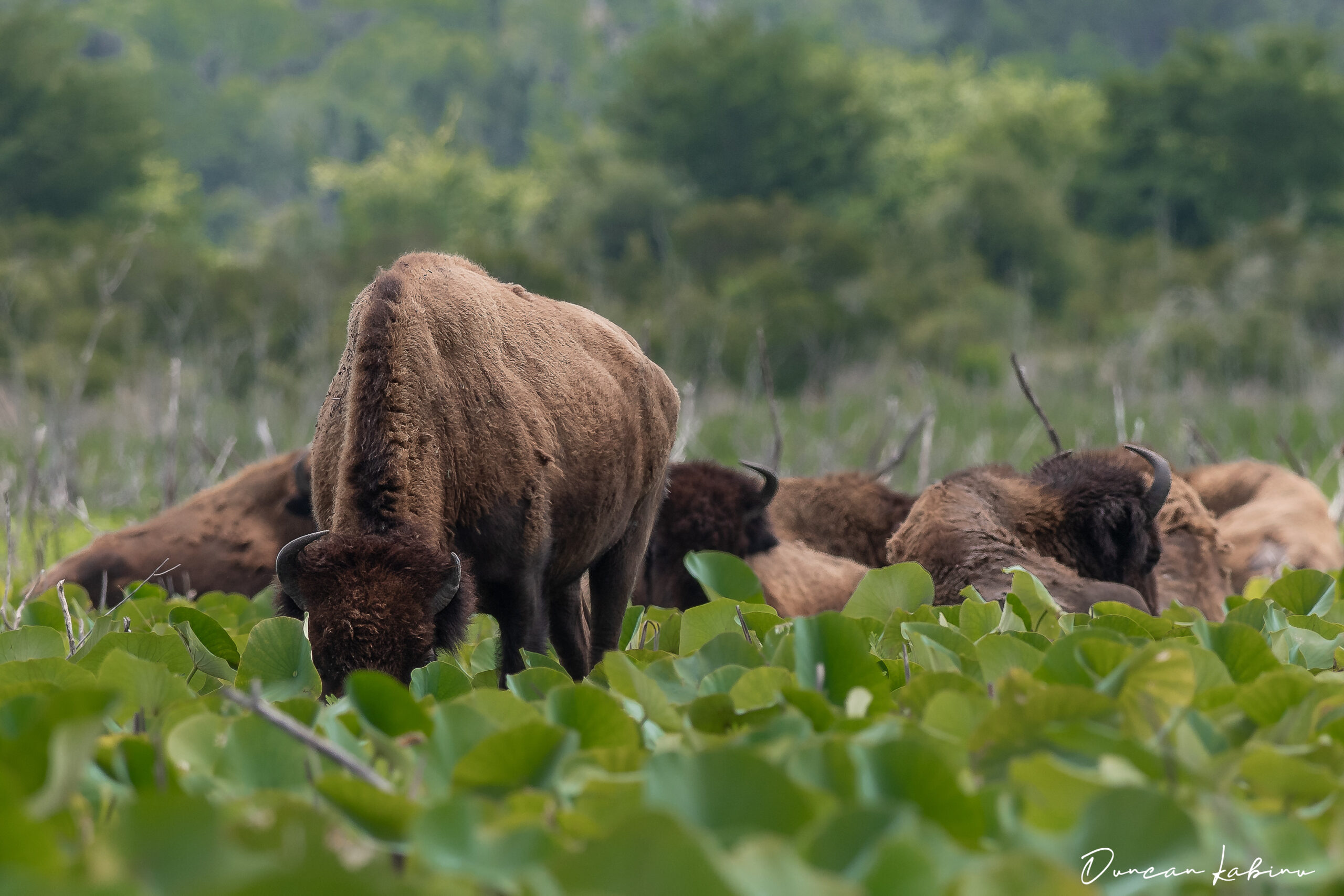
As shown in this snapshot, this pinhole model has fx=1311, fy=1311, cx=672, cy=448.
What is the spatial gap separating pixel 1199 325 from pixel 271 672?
28.5 meters

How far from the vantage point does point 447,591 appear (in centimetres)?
400

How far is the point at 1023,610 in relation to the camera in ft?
14.2

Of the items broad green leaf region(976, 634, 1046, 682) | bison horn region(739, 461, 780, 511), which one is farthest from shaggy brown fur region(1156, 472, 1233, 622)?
broad green leaf region(976, 634, 1046, 682)

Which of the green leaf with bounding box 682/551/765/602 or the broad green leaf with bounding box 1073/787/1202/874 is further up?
the broad green leaf with bounding box 1073/787/1202/874

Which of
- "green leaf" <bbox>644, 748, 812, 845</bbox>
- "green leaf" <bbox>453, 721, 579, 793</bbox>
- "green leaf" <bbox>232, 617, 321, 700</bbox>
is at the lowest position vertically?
"green leaf" <bbox>232, 617, 321, 700</bbox>

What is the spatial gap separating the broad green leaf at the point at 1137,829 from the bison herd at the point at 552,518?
2218mm

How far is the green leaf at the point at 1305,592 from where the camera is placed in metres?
4.70

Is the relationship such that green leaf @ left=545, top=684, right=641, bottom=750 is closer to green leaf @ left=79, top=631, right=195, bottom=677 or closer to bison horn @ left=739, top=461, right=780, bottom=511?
green leaf @ left=79, top=631, right=195, bottom=677

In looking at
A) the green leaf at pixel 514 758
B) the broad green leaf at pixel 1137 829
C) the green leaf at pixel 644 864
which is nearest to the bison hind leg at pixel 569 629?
the green leaf at pixel 514 758

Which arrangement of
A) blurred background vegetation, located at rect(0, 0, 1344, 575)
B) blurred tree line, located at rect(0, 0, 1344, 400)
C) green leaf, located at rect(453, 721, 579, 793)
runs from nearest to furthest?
green leaf, located at rect(453, 721, 579, 793) < blurred background vegetation, located at rect(0, 0, 1344, 575) < blurred tree line, located at rect(0, 0, 1344, 400)

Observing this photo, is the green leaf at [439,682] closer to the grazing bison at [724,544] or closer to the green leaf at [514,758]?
the green leaf at [514,758]

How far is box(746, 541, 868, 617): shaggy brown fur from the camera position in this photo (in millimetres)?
6832

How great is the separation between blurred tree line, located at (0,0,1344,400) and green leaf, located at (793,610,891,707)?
4.92 m

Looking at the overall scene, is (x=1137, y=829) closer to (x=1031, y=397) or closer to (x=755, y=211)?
(x=1031, y=397)
